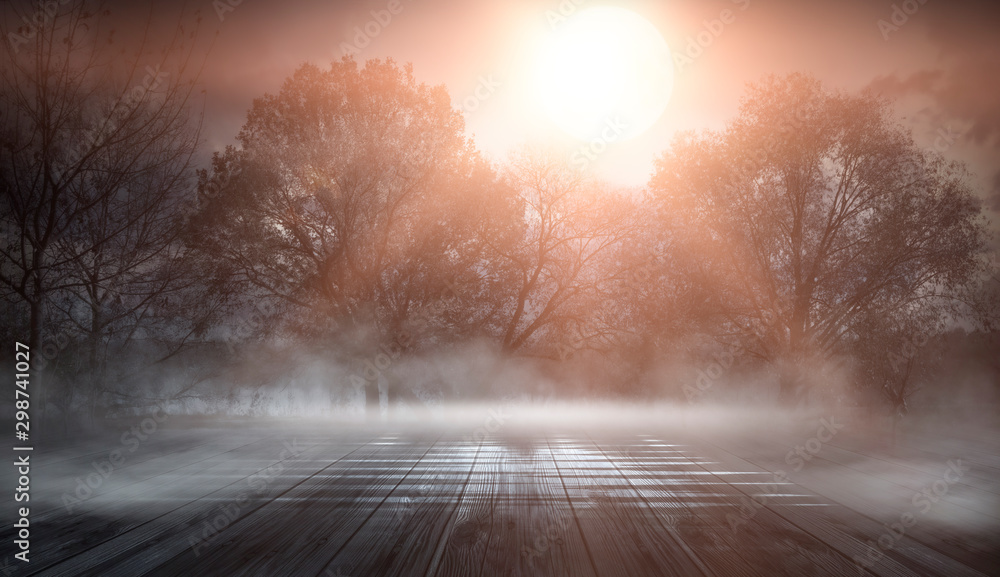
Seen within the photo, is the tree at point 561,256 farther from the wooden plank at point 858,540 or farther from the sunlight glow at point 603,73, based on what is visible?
the wooden plank at point 858,540

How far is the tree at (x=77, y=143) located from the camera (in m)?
7.05

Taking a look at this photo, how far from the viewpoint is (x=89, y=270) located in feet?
28.3

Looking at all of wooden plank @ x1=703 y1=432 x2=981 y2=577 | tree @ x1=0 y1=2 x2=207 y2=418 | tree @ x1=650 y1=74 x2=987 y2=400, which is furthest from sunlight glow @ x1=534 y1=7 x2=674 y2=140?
wooden plank @ x1=703 y1=432 x2=981 y2=577

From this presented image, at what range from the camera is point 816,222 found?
13383mm

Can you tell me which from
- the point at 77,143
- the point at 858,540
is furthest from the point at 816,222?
the point at 77,143

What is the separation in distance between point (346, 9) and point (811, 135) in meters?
10.0

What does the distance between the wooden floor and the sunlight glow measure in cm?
Result: 741

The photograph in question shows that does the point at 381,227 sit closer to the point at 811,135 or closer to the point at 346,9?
the point at 346,9

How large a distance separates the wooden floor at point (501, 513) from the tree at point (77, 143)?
2.55m

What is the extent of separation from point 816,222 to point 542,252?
6.56 meters

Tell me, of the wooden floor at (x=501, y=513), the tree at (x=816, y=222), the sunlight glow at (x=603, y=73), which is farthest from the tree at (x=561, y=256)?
the wooden floor at (x=501, y=513)

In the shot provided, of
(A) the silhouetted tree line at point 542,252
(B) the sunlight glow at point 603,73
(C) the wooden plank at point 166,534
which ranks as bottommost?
(C) the wooden plank at point 166,534

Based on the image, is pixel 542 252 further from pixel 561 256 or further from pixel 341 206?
pixel 341 206

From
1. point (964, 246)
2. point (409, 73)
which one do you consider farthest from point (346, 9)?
point (964, 246)
